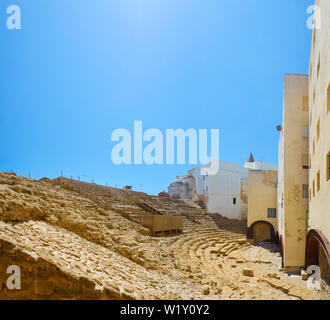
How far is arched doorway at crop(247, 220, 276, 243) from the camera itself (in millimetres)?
22656

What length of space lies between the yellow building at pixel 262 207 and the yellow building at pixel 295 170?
8.83 meters

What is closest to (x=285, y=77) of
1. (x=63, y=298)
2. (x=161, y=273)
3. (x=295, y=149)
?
(x=295, y=149)

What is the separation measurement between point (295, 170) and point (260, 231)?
10979 millimetres

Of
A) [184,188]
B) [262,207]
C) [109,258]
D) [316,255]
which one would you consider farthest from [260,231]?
[184,188]

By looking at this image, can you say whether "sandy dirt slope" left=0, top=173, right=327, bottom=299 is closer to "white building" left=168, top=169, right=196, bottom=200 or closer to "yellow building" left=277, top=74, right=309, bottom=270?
"yellow building" left=277, top=74, right=309, bottom=270

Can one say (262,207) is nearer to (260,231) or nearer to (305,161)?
(260,231)

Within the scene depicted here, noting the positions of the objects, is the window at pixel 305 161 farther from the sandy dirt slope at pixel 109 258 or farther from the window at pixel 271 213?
the window at pixel 271 213

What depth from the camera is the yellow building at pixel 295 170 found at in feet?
45.0

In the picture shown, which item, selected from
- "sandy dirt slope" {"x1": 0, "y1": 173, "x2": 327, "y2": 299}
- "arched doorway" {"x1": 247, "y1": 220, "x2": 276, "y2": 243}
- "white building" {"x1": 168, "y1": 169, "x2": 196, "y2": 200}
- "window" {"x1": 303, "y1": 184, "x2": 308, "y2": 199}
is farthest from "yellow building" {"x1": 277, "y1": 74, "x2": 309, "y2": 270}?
"white building" {"x1": 168, "y1": 169, "x2": 196, "y2": 200}

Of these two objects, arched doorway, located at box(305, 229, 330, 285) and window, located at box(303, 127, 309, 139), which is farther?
window, located at box(303, 127, 309, 139)
